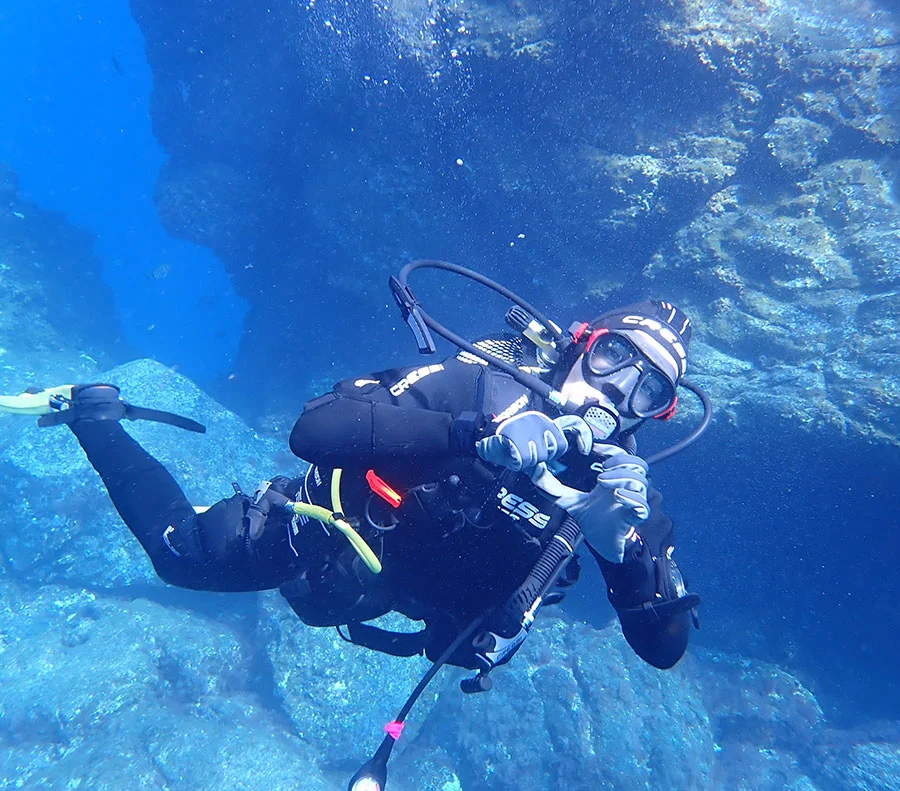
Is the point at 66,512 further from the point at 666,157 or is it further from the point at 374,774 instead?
the point at 666,157

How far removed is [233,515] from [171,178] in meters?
15.4

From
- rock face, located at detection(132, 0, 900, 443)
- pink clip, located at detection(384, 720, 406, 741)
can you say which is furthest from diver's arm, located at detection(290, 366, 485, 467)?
rock face, located at detection(132, 0, 900, 443)

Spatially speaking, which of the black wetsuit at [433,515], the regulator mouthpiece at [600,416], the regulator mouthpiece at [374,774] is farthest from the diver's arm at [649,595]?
the regulator mouthpiece at [374,774]

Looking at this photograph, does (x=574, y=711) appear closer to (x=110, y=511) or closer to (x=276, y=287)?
(x=110, y=511)

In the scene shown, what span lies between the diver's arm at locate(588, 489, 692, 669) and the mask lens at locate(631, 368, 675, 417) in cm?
57

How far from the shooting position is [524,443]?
1.90 m

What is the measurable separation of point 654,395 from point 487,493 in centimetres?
123

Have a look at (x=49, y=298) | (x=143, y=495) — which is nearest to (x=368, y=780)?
(x=143, y=495)

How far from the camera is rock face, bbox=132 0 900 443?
7.29 metres

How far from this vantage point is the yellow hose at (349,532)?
93.1 inches

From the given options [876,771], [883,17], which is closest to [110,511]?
[876,771]

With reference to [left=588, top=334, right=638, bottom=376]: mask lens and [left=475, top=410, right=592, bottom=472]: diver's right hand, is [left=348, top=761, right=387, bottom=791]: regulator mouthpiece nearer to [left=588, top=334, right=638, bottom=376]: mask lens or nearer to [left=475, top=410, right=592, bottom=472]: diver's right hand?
[left=475, top=410, right=592, bottom=472]: diver's right hand

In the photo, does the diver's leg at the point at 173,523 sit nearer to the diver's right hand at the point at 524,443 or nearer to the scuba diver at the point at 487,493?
the scuba diver at the point at 487,493

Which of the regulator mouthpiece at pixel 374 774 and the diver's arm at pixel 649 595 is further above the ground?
the diver's arm at pixel 649 595
